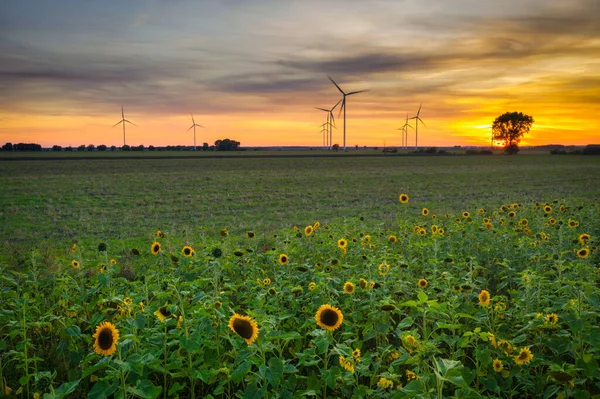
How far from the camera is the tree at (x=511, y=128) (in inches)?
5605

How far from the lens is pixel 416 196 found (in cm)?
2672

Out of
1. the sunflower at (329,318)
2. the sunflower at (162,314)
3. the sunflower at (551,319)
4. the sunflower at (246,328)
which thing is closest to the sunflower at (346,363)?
the sunflower at (329,318)

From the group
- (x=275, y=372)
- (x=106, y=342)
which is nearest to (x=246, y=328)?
(x=275, y=372)

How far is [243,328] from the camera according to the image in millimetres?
3320

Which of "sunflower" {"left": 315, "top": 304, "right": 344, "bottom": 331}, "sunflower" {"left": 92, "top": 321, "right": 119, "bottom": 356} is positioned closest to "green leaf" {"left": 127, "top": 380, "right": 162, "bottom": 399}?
"sunflower" {"left": 92, "top": 321, "right": 119, "bottom": 356}

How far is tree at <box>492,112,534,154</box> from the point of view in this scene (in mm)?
142375

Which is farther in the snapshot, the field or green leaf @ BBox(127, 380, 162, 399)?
the field

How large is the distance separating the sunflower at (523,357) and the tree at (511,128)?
14961cm

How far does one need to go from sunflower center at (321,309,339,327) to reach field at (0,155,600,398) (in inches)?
0.4

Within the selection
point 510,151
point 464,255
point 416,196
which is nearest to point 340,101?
point 416,196

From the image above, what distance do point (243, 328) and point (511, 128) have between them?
15841 cm

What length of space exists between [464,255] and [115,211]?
53.1 ft

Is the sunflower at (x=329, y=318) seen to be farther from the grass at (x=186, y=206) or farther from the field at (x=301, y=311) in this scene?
the grass at (x=186, y=206)

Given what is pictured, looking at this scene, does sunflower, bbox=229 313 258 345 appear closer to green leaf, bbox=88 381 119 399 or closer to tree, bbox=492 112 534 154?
green leaf, bbox=88 381 119 399
